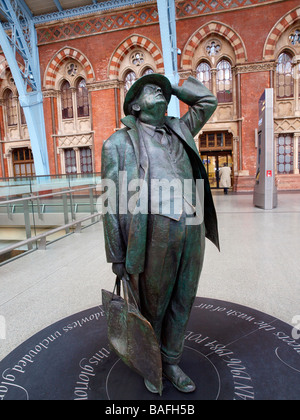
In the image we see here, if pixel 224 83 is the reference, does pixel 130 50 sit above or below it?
above

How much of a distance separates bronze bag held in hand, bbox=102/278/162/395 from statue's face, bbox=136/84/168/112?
3.34 ft

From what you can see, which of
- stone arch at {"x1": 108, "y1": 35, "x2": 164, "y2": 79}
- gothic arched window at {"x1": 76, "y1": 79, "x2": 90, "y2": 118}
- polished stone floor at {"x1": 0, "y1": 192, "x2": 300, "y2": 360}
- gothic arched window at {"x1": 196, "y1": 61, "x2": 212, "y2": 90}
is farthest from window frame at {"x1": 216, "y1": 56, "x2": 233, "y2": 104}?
polished stone floor at {"x1": 0, "y1": 192, "x2": 300, "y2": 360}

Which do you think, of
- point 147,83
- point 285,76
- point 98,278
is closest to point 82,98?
point 285,76

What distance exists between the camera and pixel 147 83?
1.72 m

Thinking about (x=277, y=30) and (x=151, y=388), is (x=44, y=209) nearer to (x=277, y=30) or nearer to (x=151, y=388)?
(x=151, y=388)

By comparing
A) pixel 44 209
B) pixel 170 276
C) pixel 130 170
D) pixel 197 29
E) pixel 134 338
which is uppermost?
pixel 197 29

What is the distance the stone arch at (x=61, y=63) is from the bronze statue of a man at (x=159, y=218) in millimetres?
15134

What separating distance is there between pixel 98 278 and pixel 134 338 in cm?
222

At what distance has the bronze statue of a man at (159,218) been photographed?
5.30 feet

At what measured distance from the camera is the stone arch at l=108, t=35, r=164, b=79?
14.3 metres

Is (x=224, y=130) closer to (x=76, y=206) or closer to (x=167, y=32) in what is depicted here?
(x=167, y=32)

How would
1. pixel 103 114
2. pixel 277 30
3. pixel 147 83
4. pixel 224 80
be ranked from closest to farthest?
pixel 147 83, pixel 277 30, pixel 224 80, pixel 103 114

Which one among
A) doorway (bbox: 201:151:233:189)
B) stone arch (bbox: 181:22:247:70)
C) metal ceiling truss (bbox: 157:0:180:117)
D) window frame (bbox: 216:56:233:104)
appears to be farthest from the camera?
doorway (bbox: 201:151:233:189)

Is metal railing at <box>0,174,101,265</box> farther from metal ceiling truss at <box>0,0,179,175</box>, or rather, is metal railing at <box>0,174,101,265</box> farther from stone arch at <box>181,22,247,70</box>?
stone arch at <box>181,22,247,70</box>
